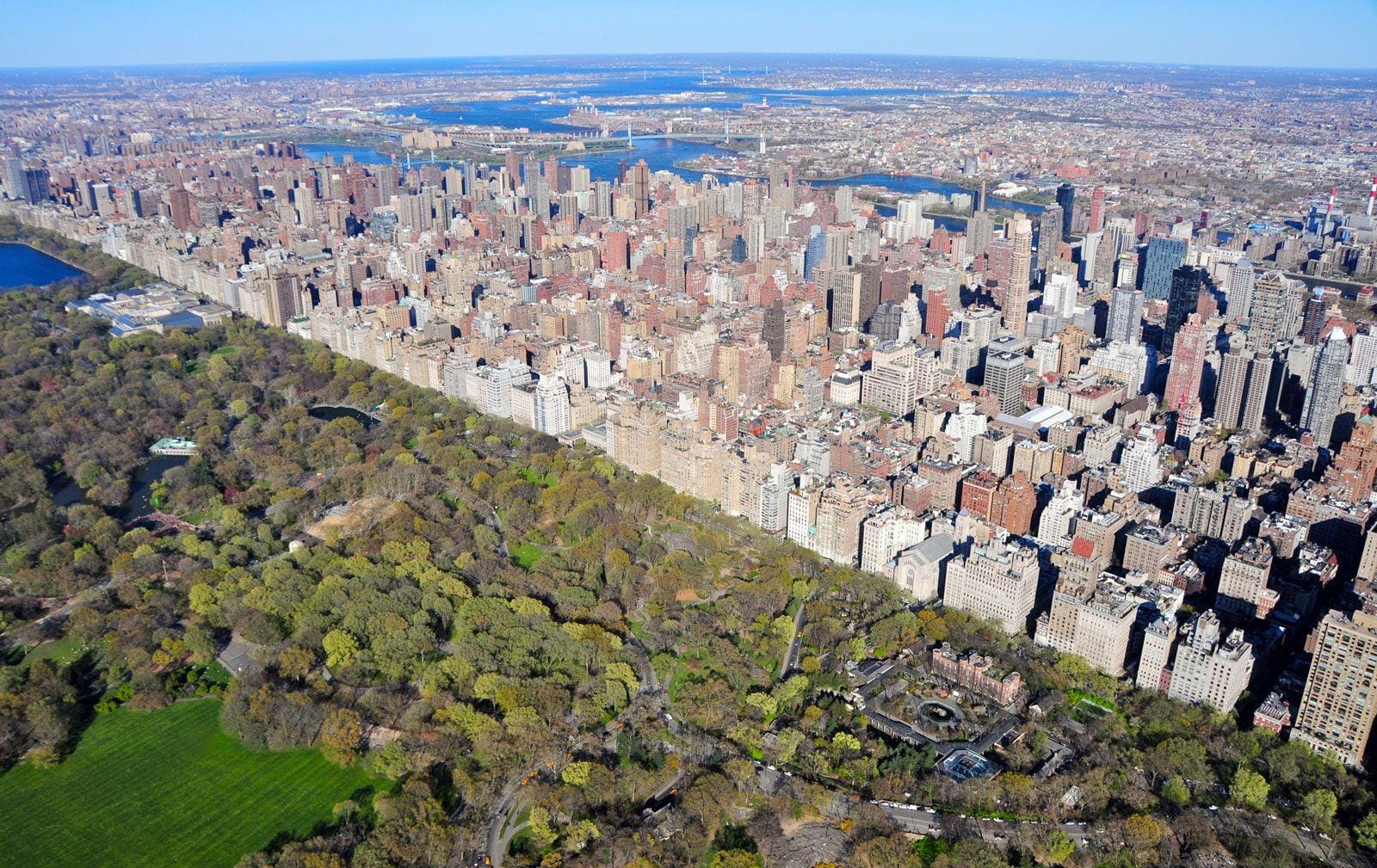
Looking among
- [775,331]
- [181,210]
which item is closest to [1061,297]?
[775,331]

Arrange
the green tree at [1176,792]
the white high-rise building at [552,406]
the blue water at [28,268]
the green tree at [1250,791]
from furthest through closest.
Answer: the blue water at [28,268] < the white high-rise building at [552,406] < the green tree at [1176,792] < the green tree at [1250,791]

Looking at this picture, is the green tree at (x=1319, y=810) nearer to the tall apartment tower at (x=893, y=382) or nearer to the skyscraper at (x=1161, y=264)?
the tall apartment tower at (x=893, y=382)

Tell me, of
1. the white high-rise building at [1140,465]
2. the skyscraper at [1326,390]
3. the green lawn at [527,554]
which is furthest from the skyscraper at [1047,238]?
the green lawn at [527,554]

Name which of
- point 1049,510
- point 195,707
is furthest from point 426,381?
point 1049,510

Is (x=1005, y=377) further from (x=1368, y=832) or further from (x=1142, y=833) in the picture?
(x=1142, y=833)

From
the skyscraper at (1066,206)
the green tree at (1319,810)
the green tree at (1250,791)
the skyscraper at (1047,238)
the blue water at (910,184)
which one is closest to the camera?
the green tree at (1319,810)

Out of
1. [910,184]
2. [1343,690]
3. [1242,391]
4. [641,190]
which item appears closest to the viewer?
[1343,690]

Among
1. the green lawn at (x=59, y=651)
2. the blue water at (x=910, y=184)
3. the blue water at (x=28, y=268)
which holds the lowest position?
the green lawn at (x=59, y=651)
